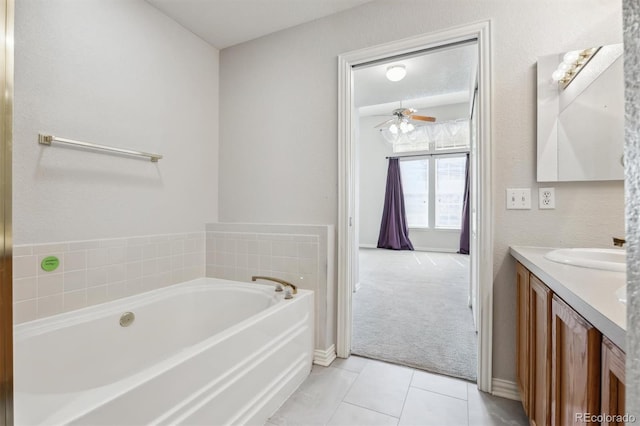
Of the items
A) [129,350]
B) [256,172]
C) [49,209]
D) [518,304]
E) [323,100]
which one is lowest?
[129,350]

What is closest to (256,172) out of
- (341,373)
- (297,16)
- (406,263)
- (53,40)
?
(297,16)

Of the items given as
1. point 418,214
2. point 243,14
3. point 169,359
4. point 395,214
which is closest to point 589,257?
point 169,359

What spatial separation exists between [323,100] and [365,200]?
5017 mm

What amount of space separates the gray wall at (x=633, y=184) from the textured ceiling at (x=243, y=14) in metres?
2.20

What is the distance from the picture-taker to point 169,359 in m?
1.12

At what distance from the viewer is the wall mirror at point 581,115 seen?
1.42 metres

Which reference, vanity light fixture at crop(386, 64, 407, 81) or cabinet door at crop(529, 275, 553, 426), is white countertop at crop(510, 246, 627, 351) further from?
vanity light fixture at crop(386, 64, 407, 81)

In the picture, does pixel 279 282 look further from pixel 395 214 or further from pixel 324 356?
pixel 395 214

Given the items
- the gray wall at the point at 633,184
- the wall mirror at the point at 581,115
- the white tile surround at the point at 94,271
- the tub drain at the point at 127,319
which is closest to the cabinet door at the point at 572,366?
the gray wall at the point at 633,184

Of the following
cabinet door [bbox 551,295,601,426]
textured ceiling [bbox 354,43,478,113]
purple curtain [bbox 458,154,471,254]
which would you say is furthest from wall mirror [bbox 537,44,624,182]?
purple curtain [bbox 458,154,471,254]

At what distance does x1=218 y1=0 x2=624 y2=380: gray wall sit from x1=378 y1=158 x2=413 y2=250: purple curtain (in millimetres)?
4649

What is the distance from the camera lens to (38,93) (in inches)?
58.8

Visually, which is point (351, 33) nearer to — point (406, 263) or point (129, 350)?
point (129, 350)

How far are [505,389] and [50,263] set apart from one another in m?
2.54
